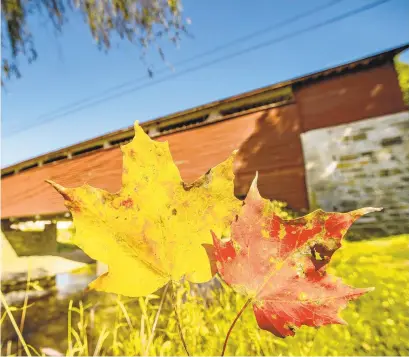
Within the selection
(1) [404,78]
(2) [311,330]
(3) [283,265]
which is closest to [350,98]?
(1) [404,78]

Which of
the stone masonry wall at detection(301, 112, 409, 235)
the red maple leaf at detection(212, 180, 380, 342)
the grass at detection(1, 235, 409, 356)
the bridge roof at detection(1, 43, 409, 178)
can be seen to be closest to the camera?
the red maple leaf at detection(212, 180, 380, 342)

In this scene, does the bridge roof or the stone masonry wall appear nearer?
the stone masonry wall

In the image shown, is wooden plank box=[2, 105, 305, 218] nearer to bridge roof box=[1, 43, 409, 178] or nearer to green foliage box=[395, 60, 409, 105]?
bridge roof box=[1, 43, 409, 178]

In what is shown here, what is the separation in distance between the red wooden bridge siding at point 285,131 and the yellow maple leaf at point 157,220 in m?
5.66

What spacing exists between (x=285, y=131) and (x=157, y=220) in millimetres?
6838

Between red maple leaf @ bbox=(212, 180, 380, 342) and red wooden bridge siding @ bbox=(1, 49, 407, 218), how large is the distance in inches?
226

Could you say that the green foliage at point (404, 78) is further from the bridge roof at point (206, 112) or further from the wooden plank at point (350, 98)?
the bridge roof at point (206, 112)

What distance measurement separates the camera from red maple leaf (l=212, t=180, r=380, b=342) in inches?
14.7

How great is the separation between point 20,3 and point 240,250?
6011mm

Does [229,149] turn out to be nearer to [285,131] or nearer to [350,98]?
[285,131]

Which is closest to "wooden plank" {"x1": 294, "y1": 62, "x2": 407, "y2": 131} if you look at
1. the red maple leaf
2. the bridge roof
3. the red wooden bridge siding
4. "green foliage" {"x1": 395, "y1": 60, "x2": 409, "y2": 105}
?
the red wooden bridge siding

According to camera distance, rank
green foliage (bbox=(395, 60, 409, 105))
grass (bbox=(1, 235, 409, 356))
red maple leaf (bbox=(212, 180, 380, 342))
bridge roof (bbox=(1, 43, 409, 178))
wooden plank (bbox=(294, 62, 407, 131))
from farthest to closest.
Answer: green foliage (bbox=(395, 60, 409, 105))
bridge roof (bbox=(1, 43, 409, 178))
wooden plank (bbox=(294, 62, 407, 131))
grass (bbox=(1, 235, 409, 356))
red maple leaf (bbox=(212, 180, 380, 342))

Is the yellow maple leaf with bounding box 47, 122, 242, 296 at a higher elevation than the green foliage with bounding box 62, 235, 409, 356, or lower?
higher

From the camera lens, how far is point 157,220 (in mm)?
409
